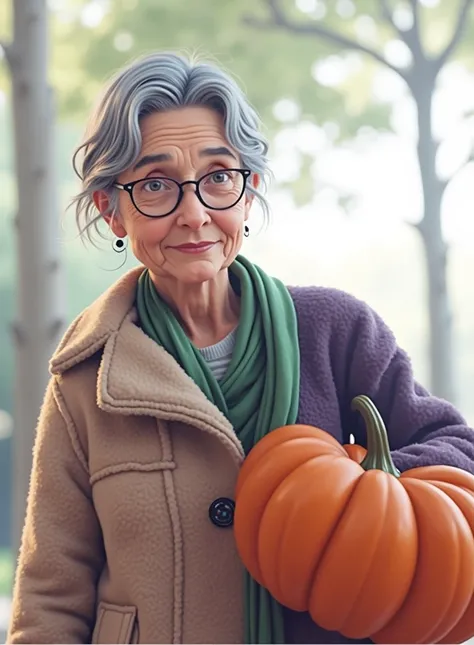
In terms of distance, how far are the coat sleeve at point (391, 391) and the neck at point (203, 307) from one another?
6.6 inches

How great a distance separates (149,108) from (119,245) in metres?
0.20

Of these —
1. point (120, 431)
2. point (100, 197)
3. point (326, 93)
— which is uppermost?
point (326, 93)

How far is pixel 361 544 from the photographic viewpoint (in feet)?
3.36

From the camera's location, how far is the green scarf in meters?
1.16

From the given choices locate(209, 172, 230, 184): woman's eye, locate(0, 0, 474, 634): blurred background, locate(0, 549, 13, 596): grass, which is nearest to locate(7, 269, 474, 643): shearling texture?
locate(209, 172, 230, 184): woman's eye

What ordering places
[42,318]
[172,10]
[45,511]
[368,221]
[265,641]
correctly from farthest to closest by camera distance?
[368,221], [172,10], [42,318], [45,511], [265,641]

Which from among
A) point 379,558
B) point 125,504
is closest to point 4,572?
point 125,504

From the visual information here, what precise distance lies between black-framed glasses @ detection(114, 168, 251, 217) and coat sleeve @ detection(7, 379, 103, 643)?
306mm

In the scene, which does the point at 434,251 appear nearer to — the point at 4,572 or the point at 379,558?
the point at 379,558

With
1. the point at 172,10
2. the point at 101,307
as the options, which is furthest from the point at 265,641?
the point at 172,10

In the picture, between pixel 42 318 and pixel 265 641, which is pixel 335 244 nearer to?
pixel 42 318

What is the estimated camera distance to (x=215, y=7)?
11.1 ft

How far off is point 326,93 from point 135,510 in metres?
2.70

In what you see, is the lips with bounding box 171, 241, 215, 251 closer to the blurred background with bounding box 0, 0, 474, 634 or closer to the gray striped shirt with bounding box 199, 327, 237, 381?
the gray striped shirt with bounding box 199, 327, 237, 381
